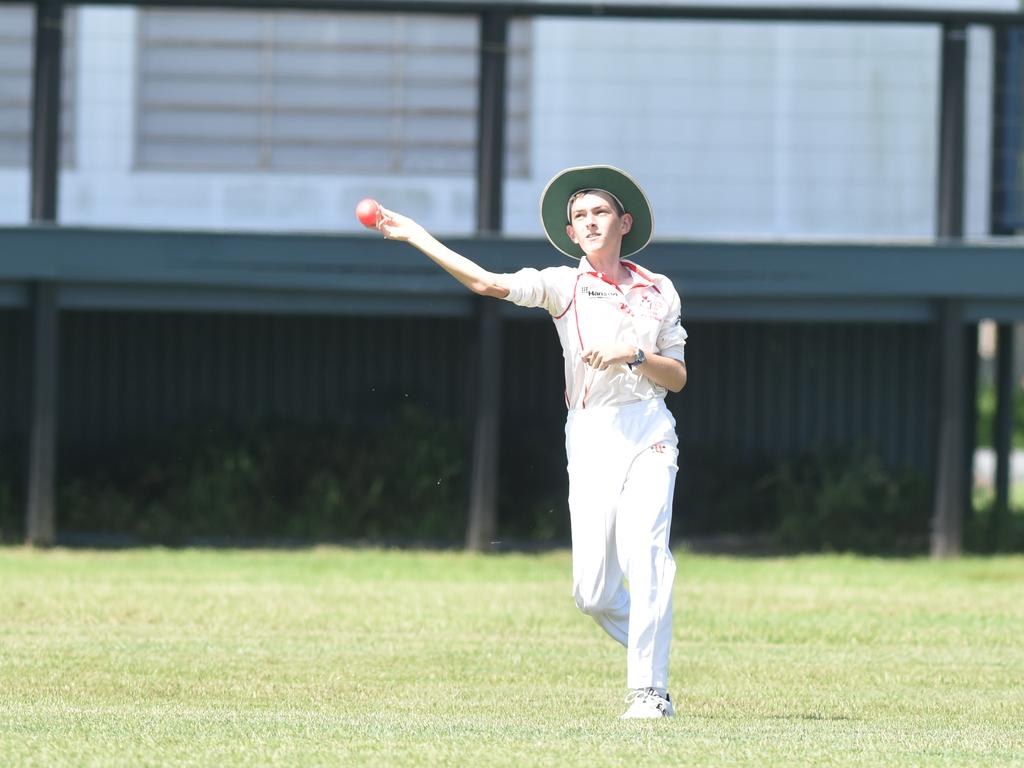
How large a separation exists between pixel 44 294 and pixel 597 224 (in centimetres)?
802

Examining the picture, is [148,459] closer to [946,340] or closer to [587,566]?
[946,340]

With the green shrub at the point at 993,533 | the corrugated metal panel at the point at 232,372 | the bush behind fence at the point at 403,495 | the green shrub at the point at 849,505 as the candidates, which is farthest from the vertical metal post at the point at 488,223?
the green shrub at the point at 993,533

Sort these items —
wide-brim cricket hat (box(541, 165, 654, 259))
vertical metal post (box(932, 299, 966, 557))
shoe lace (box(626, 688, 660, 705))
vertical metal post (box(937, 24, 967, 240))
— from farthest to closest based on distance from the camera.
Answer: vertical metal post (box(932, 299, 966, 557)) < vertical metal post (box(937, 24, 967, 240)) < wide-brim cricket hat (box(541, 165, 654, 259)) < shoe lace (box(626, 688, 660, 705))

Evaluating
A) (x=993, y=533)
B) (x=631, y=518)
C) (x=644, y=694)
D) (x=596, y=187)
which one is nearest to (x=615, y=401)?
(x=631, y=518)

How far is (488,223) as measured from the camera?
44.6 feet

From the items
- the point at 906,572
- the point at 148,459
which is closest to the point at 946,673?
the point at 906,572

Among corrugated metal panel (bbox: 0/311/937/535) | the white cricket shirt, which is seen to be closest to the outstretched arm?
the white cricket shirt

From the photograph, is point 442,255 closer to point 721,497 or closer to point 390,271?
point 390,271

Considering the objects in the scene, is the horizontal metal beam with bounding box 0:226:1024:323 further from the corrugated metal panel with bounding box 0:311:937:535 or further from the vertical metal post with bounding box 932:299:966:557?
the corrugated metal panel with bounding box 0:311:937:535

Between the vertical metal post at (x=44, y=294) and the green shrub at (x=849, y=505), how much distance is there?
599 cm

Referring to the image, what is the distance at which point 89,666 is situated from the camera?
7.81 m

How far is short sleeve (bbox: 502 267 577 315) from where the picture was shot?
6242 mm

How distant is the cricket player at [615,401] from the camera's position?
621cm

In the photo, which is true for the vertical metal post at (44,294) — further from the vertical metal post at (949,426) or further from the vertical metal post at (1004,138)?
the vertical metal post at (1004,138)
